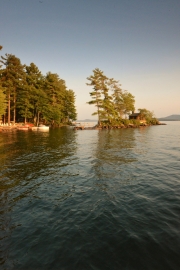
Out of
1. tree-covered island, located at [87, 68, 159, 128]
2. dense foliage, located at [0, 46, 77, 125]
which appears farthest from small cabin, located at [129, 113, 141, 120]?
dense foliage, located at [0, 46, 77, 125]

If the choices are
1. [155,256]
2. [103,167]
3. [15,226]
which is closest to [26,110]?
[103,167]

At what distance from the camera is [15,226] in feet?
23.8

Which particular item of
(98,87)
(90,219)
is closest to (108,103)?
(98,87)

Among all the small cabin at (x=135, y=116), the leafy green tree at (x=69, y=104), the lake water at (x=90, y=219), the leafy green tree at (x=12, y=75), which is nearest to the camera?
the lake water at (x=90, y=219)

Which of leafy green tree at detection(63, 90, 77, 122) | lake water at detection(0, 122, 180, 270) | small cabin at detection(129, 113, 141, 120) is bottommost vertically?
lake water at detection(0, 122, 180, 270)

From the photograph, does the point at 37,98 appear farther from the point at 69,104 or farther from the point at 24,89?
the point at 69,104

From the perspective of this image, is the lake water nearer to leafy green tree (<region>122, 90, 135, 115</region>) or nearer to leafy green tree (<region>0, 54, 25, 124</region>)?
leafy green tree (<region>0, 54, 25, 124</region>)

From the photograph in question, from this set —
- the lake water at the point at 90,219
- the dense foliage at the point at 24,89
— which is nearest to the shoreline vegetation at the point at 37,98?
the dense foliage at the point at 24,89

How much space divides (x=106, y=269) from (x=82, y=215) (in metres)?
3.12

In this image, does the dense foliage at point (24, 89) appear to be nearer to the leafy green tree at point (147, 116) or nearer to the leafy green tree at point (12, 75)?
the leafy green tree at point (12, 75)

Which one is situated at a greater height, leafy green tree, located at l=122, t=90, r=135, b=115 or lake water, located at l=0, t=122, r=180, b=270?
leafy green tree, located at l=122, t=90, r=135, b=115

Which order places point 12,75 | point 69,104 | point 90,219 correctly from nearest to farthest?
point 90,219, point 12,75, point 69,104

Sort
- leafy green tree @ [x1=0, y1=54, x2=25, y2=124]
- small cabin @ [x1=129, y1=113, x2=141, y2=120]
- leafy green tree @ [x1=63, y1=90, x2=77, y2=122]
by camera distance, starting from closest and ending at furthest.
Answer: leafy green tree @ [x1=0, y1=54, x2=25, y2=124] → leafy green tree @ [x1=63, y1=90, x2=77, y2=122] → small cabin @ [x1=129, y1=113, x2=141, y2=120]

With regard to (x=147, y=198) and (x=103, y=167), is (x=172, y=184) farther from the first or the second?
(x=103, y=167)
